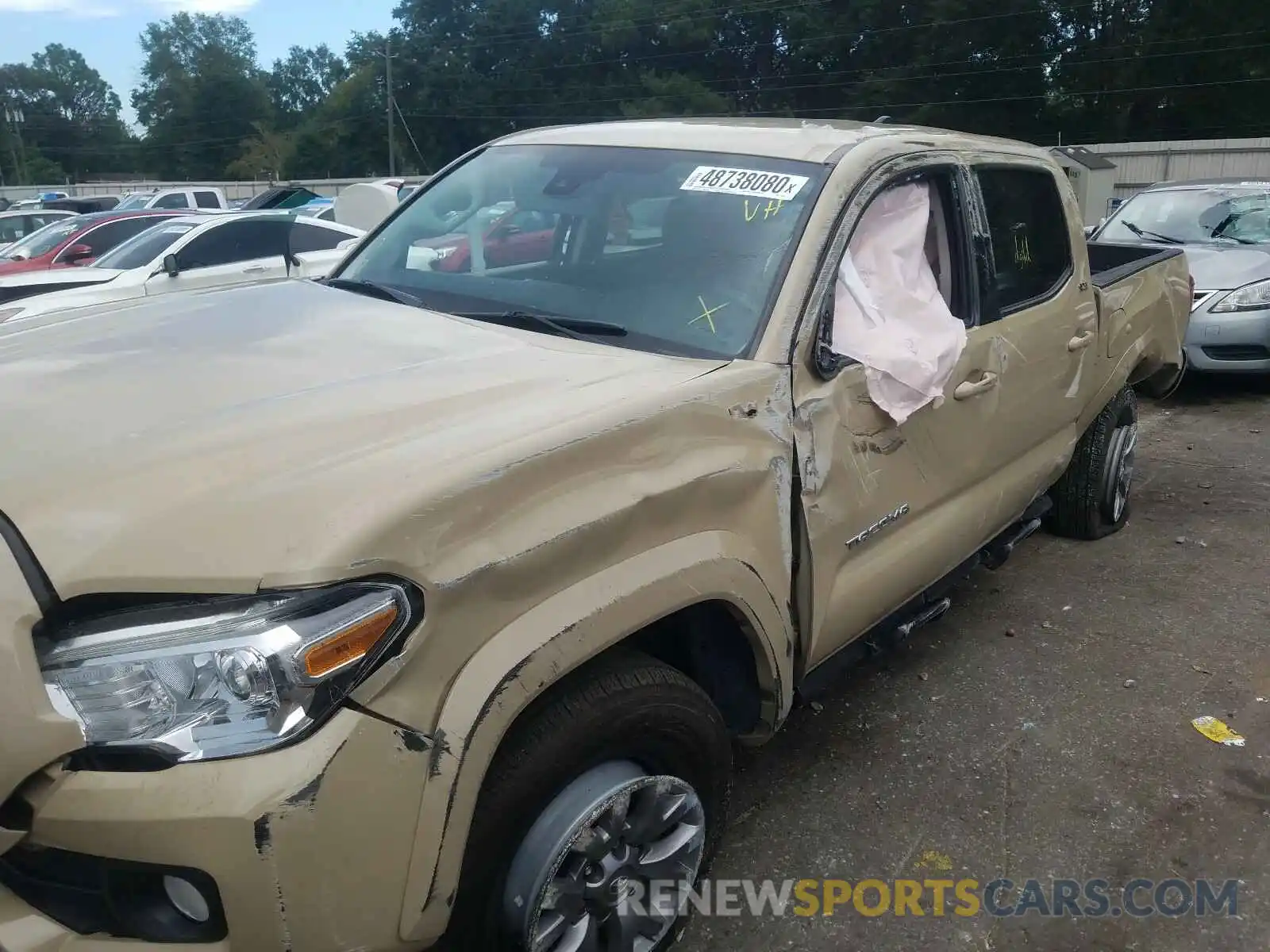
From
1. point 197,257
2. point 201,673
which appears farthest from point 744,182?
point 197,257

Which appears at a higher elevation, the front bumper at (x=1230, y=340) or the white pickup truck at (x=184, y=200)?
the white pickup truck at (x=184, y=200)

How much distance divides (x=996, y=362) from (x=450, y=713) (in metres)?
2.33

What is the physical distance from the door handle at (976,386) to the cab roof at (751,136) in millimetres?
732

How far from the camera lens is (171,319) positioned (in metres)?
2.79

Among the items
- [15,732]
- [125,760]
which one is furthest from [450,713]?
[15,732]

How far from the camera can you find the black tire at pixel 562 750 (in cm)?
187

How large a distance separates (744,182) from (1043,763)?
205 centimetres

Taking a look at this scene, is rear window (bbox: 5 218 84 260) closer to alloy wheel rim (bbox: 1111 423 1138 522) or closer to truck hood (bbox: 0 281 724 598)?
truck hood (bbox: 0 281 724 598)

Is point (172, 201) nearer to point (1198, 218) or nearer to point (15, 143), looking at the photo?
point (1198, 218)

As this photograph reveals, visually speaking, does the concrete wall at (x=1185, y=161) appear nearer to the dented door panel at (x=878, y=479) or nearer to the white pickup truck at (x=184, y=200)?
the white pickup truck at (x=184, y=200)

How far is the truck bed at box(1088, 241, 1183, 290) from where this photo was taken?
15.5ft

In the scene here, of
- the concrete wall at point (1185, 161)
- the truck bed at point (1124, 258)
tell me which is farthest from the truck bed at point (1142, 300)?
the concrete wall at point (1185, 161)

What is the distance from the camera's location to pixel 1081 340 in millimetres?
4035

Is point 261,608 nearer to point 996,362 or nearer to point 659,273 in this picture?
point 659,273
